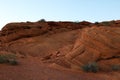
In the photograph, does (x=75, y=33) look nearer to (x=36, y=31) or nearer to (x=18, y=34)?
(x=36, y=31)

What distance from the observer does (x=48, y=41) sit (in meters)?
18.4

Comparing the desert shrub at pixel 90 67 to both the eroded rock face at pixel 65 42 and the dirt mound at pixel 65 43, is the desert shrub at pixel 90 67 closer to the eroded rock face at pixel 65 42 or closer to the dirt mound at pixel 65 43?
the dirt mound at pixel 65 43

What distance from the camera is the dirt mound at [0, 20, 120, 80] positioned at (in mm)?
14953

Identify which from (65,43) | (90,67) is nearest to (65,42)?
(65,43)

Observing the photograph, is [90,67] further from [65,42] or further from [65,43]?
[65,42]

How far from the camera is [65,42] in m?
18.2

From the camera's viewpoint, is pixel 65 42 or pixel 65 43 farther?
pixel 65 42


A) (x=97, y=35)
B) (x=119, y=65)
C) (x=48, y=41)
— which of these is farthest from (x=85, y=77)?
(x=48, y=41)

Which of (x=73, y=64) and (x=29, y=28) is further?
(x=29, y=28)

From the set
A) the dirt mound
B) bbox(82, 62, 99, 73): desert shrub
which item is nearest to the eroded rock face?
the dirt mound

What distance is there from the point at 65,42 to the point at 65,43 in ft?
0.85

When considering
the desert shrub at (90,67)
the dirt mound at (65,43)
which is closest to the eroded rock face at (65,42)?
the dirt mound at (65,43)

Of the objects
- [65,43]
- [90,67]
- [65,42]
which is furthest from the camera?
[65,42]

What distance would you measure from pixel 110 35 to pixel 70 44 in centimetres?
265
